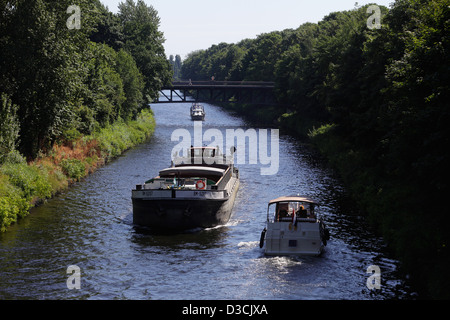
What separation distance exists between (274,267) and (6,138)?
20.5m

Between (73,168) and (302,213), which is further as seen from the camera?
(73,168)

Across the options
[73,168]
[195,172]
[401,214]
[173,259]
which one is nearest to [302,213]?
[401,214]

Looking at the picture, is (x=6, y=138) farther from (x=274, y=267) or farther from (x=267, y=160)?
(x=267, y=160)

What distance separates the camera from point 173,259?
25609 millimetres

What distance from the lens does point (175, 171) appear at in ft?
120

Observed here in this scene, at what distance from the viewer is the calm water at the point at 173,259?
21453 mm

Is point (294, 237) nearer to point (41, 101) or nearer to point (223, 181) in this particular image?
point (223, 181)

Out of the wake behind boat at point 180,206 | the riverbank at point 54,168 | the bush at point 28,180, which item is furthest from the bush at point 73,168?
the wake behind boat at point 180,206

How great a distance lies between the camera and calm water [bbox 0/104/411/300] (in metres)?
21.5

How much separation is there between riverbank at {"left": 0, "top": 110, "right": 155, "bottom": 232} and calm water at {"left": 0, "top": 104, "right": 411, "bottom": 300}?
98 cm

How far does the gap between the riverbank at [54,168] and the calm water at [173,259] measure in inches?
38.8

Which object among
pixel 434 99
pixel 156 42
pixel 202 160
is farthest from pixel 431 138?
pixel 156 42

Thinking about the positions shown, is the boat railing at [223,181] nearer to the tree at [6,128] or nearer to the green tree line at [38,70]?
the green tree line at [38,70]

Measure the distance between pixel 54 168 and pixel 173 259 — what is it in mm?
20042
